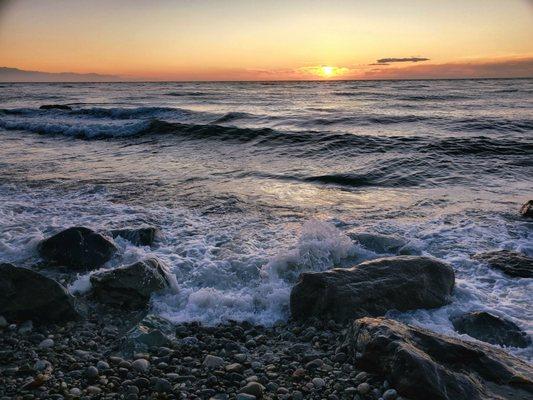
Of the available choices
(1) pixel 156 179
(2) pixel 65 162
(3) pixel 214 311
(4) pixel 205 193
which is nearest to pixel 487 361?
(3) pixel 214 311

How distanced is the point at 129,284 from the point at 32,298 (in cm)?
108

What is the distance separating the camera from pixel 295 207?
952 centimetres

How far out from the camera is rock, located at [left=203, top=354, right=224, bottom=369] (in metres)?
4.14

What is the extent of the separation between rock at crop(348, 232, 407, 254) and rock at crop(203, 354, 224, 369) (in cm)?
341

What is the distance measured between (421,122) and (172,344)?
21.3 meters

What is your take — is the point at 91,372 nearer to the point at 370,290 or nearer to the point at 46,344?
the point at 46,344

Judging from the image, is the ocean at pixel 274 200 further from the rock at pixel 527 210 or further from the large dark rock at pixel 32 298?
the large dark rock at pixel 32 298

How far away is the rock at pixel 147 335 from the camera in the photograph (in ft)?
14.4

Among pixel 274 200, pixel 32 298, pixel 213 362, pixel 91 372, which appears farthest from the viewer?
pixel 274 200

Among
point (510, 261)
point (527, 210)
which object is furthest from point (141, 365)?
point (527, 210)

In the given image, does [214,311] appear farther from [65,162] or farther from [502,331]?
[65,162]

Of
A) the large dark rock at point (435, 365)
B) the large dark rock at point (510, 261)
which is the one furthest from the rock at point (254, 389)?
the large dark rock at point (510, 261)

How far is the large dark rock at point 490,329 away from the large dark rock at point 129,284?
3627mm

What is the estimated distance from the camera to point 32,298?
4938 mm
